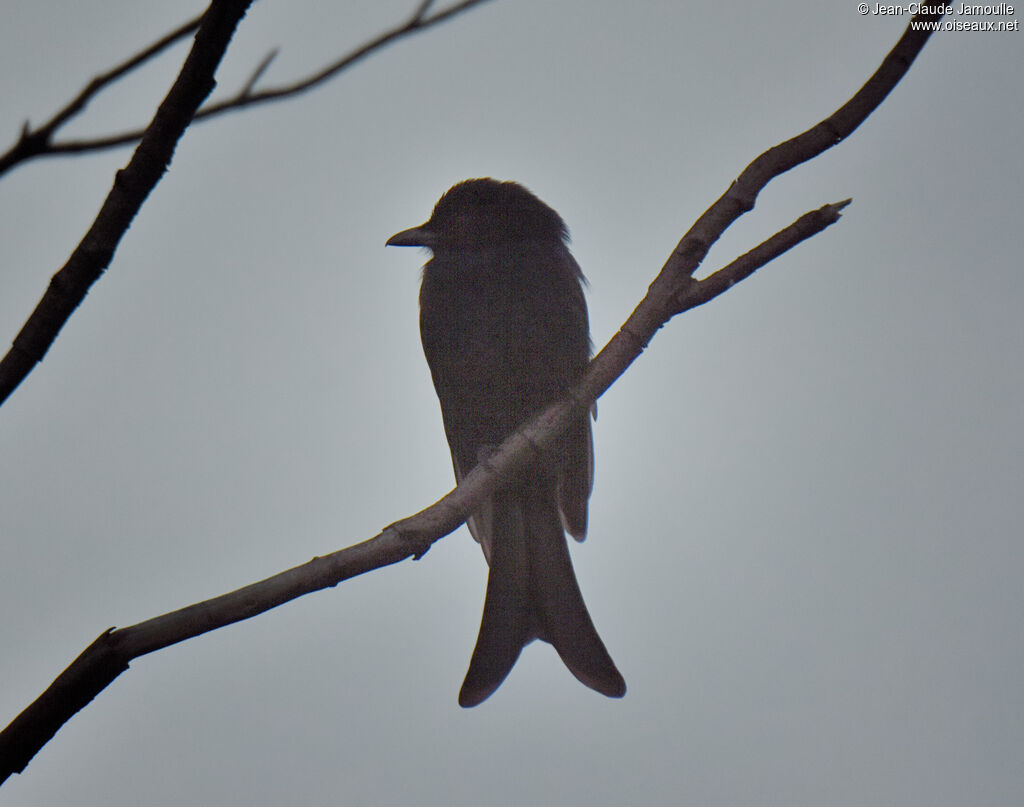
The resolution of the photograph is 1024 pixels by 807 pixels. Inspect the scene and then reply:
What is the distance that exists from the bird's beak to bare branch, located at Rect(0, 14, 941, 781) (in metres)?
2.41

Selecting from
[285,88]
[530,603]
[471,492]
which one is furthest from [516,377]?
[285,88]

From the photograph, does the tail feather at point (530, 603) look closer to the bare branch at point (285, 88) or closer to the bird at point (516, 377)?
the bird at point (516, 377)

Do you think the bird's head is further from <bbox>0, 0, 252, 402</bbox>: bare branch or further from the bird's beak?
<bbox>0, 0, 252, 402</bbox>: bare branch

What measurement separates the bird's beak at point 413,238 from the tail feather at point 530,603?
1403 mm

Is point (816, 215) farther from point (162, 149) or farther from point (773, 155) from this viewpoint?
point (162, 149)

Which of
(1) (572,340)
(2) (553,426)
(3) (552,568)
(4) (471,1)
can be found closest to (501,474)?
(2) (553,426)

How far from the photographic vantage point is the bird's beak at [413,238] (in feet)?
17.1

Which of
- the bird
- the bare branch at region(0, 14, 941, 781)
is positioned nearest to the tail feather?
the bird

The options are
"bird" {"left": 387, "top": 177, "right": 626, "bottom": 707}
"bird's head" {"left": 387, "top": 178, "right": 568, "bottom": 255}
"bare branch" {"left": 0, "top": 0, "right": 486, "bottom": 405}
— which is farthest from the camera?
"bird's head" {"left": 387, "top": 178, "right": 568, "bottom": 255}

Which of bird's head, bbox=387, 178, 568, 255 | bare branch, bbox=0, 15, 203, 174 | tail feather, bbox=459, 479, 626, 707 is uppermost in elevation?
bird's head, bbox=387, 178, 568, 255

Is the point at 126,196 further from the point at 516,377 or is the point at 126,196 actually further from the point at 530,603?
the point at 516,377

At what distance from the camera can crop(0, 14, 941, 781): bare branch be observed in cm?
178

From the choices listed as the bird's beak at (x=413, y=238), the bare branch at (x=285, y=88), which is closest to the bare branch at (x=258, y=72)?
the bare branch at (x=285, y=88)

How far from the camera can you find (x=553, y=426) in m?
2.95
